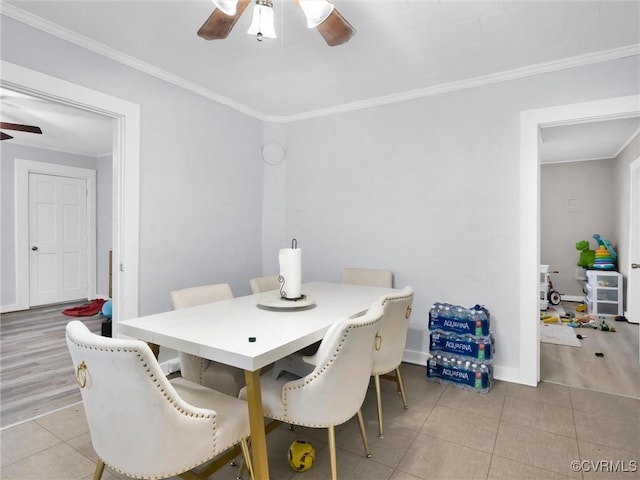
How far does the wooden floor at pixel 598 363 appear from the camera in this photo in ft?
9.20

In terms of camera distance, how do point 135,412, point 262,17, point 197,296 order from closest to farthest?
point 135,412, point 262,17, point 197,296

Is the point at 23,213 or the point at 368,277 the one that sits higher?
the point at 23,213

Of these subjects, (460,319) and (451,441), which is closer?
(451,441)

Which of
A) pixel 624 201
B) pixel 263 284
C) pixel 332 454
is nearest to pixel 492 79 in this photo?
pixel 263 284

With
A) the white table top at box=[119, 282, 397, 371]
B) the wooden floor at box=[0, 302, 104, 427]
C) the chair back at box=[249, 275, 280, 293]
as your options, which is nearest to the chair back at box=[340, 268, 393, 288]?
the chair back at box=[249, 275, 280, 293]

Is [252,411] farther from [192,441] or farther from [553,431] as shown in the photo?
[553,431]

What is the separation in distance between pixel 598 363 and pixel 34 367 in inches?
190

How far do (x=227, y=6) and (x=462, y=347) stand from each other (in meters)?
2.60

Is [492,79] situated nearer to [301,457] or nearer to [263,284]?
[263,284]

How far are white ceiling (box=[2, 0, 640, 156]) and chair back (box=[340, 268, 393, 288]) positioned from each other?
1.58 meters

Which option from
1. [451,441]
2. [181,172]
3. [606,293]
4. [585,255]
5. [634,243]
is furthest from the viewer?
[585,255]

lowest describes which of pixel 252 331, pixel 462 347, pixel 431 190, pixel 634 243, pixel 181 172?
pixel 462 347

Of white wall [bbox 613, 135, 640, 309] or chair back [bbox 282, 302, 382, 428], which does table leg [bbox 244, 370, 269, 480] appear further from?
white wall [bbox 613, 135, 640, 309]

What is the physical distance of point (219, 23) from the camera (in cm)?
175
